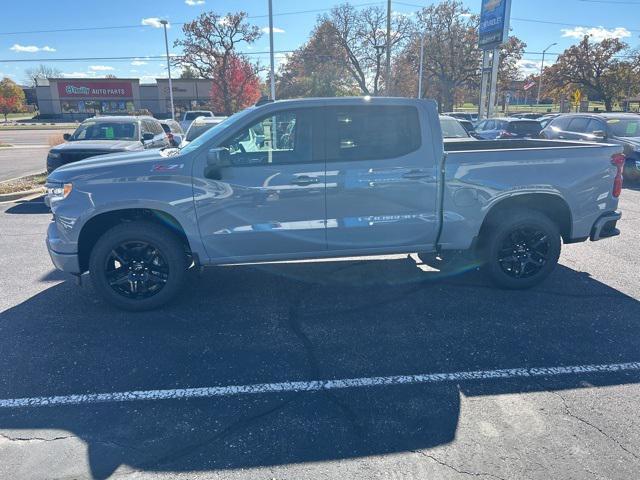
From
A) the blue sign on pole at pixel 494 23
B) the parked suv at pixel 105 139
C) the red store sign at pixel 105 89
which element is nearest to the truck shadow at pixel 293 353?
the parked suv at pixel 105 139

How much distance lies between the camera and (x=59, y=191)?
4.60 metres

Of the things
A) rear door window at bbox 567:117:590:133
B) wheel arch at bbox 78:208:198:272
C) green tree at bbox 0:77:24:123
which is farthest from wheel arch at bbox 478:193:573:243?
green tree at bbox 0:77:24:123

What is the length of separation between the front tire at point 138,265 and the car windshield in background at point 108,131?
7554mm

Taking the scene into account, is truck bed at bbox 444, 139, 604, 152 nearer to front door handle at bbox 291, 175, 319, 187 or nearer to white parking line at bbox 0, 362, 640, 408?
front door handle at bbox 291, 175, 319, 187

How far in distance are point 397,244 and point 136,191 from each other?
262cm

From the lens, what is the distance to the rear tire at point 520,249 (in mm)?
5055

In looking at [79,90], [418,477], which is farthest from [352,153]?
[79,90]

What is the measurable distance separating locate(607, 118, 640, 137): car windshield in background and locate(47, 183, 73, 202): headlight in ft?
44.3

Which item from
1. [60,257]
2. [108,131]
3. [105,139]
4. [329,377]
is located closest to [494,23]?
[108,131]

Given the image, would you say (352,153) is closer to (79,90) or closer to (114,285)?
(114,285)

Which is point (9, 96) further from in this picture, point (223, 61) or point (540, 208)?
point (540, 208)

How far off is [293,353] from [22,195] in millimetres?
9788

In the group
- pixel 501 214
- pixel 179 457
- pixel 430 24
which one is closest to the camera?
pixel 179 457

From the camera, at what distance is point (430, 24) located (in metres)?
41.8
